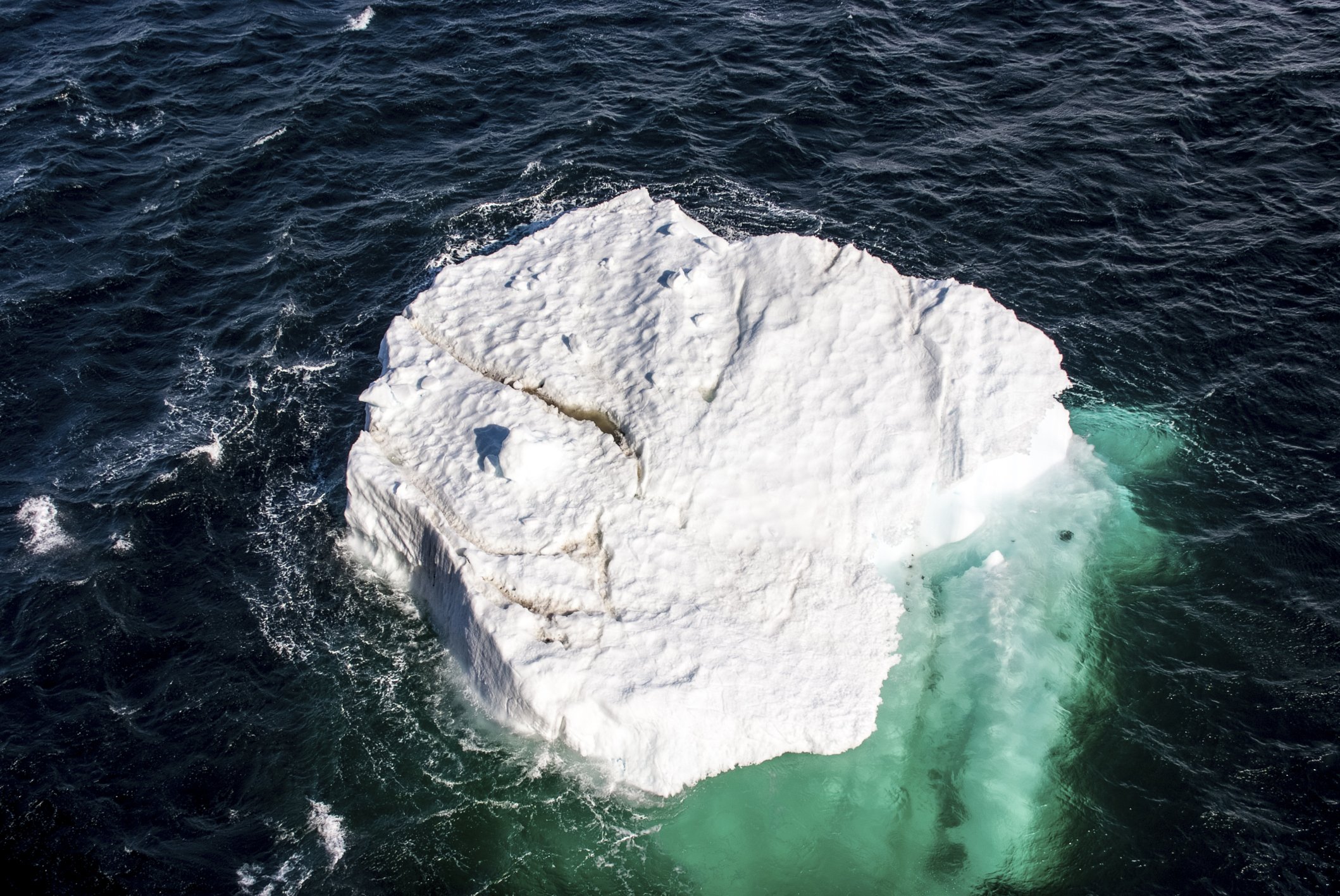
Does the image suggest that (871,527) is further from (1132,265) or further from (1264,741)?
(1132,265)

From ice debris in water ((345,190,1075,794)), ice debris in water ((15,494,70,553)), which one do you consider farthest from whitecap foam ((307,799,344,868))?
ice debris in water ((15,494,70,553))

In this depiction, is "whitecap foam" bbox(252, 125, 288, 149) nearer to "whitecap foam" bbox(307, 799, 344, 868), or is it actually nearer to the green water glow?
"whitecap foam" bbox(307, 799, 344, 868)

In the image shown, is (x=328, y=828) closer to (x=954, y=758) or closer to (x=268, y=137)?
(x=954, y=758)

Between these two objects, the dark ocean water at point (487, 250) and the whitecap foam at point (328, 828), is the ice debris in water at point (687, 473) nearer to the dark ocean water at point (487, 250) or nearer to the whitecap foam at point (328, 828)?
the dark ocean water at point (487, 250)

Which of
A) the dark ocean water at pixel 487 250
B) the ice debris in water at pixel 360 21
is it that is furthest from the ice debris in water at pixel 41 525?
the ice debris in water at pixel 360 21

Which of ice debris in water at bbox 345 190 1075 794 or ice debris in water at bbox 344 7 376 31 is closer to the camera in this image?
ice debris in water at bbox 345 190 1075 794

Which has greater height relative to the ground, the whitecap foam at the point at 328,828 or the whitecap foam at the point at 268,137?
the whitecap foam at the point at 268,137
